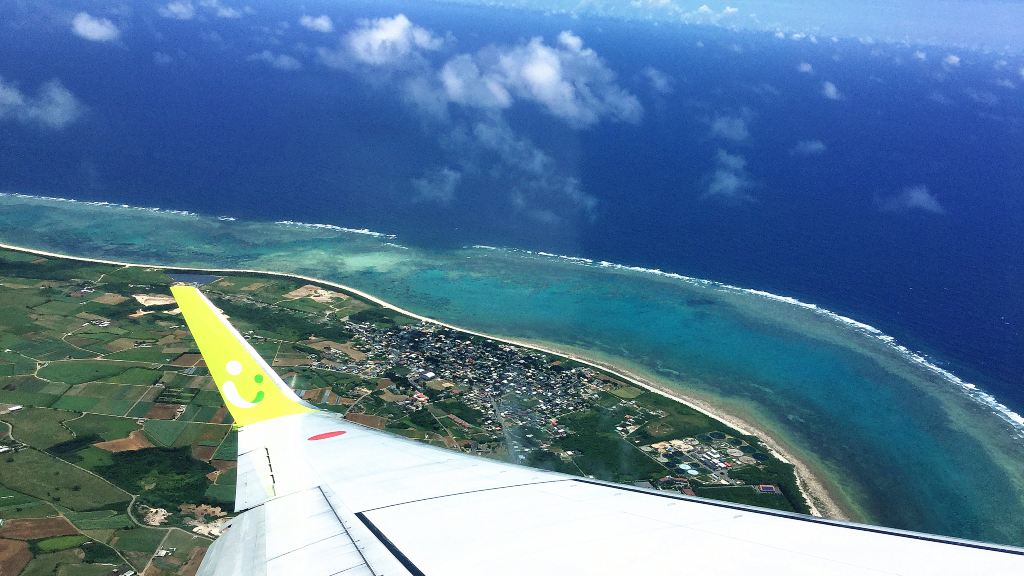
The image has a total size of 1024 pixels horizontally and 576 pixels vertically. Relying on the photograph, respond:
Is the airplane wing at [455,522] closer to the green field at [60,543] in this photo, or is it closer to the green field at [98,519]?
the green field at [60,543]

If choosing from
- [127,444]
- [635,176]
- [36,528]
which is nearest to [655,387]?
[127,444]

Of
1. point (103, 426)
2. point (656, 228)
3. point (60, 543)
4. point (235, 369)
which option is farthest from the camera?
point (656, 228)

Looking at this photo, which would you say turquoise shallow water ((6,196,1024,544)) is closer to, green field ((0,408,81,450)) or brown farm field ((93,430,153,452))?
brown farm field ((93,430,153,452))

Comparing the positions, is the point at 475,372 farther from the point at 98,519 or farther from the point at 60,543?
the point at 60,543

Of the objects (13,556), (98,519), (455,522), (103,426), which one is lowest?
(13,556)

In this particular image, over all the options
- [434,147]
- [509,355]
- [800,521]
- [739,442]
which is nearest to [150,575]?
[800,521]

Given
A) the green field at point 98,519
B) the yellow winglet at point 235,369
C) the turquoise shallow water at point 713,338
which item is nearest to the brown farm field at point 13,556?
the green field at point 98,519
